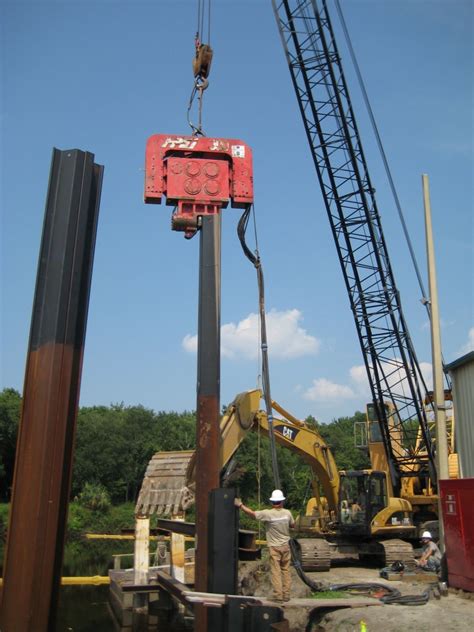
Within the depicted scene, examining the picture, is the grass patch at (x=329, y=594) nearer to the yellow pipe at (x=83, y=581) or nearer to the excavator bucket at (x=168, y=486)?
→ the excavator bucket at (x=168, y=486)

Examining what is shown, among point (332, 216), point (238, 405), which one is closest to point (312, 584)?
point (238, 405)

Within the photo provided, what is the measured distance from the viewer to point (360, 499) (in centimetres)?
1659

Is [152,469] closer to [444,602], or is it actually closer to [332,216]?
[444,602]

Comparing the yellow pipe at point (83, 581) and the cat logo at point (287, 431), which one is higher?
the cat logo at point (287, 431)

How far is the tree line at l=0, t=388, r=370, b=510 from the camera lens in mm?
50188

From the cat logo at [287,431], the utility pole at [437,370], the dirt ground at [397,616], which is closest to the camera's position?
the dirt ground at [397,616]

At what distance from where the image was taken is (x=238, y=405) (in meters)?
11.9

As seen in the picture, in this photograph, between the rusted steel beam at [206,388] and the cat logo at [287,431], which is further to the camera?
the cat logo at [287,431]

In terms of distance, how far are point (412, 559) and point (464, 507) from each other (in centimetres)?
479

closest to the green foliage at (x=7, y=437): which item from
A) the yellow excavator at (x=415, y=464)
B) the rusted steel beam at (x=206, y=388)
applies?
the yellow excavator at (x=415, y=464)

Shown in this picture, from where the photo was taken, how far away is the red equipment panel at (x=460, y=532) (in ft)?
32.9

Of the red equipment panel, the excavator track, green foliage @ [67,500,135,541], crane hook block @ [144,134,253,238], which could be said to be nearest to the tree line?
green foliage @ [67,500,135,541]

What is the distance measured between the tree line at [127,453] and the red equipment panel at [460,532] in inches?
1518

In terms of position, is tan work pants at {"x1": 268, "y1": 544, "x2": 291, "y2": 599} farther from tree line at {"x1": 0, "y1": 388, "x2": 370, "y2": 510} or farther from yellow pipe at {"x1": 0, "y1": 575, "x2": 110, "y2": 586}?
tree line at {"x1": 0, "y1": 388, "x2": 370, "y2": 510}
